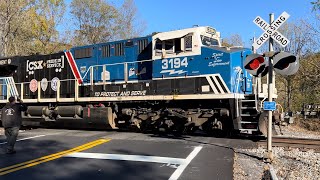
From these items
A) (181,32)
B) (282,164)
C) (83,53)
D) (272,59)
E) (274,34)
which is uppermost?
(181,32)

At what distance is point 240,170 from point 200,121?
4638 mm

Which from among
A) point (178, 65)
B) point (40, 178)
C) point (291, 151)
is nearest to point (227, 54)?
point (178, 65)

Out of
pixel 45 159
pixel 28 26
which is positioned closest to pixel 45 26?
pixel 28 26

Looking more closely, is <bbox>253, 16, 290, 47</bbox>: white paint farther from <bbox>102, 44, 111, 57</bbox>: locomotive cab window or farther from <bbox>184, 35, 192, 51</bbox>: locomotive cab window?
<bbox>102, 44, 111, 57</bbox>: locomotive cab window

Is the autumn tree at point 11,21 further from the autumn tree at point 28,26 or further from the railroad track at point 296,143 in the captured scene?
the railroad track at point 296,143

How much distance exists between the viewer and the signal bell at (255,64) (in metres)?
7.97

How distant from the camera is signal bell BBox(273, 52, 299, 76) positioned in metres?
7.43

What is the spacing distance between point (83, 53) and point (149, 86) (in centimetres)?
411

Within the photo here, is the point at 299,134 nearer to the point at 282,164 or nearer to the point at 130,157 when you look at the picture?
the point at 282,164

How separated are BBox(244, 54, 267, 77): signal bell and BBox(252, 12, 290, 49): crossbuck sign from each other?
0.32 metres

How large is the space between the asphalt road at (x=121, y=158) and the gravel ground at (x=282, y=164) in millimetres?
274

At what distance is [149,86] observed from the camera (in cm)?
1251

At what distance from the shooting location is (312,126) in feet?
60.8

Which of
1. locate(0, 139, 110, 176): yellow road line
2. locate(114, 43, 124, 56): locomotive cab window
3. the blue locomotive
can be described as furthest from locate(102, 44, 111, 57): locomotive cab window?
locate(0, 139, 110, 176): yellow road line
